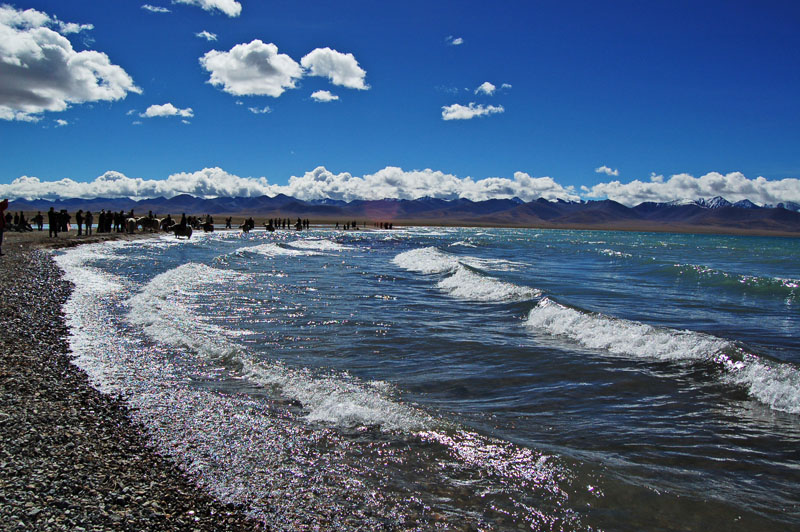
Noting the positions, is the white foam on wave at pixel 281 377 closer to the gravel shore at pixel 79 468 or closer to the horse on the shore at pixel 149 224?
the gravel shore at pixel 79 468

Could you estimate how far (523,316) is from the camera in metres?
13.0

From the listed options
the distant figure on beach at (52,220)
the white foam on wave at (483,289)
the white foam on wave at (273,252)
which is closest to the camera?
the white foam on wave at (483,289)

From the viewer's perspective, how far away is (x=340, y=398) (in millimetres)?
6215

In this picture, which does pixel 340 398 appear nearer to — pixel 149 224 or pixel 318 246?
pixel 318 246

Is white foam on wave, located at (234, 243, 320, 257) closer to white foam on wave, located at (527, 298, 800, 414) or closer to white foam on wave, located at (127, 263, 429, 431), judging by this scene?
white foam on wave, located at (127, 263, 429, 431)

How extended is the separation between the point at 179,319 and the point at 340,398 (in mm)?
6357

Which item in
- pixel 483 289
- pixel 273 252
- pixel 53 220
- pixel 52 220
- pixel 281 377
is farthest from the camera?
pixel 53 220

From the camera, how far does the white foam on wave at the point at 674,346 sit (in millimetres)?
7074

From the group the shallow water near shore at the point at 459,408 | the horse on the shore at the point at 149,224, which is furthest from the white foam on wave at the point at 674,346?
the horse on the shore at the point at 149,224

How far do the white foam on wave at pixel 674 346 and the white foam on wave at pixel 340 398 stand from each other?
5.06m

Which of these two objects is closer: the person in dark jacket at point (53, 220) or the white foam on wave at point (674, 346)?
the white foam on wave at point (674, 346)

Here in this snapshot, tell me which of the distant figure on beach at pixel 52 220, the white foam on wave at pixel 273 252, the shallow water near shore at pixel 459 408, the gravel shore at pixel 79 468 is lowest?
the shallow water near shore at pixel 459 408

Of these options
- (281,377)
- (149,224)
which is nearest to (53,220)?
(149,224)

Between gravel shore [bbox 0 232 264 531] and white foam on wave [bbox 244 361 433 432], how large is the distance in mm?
1830
